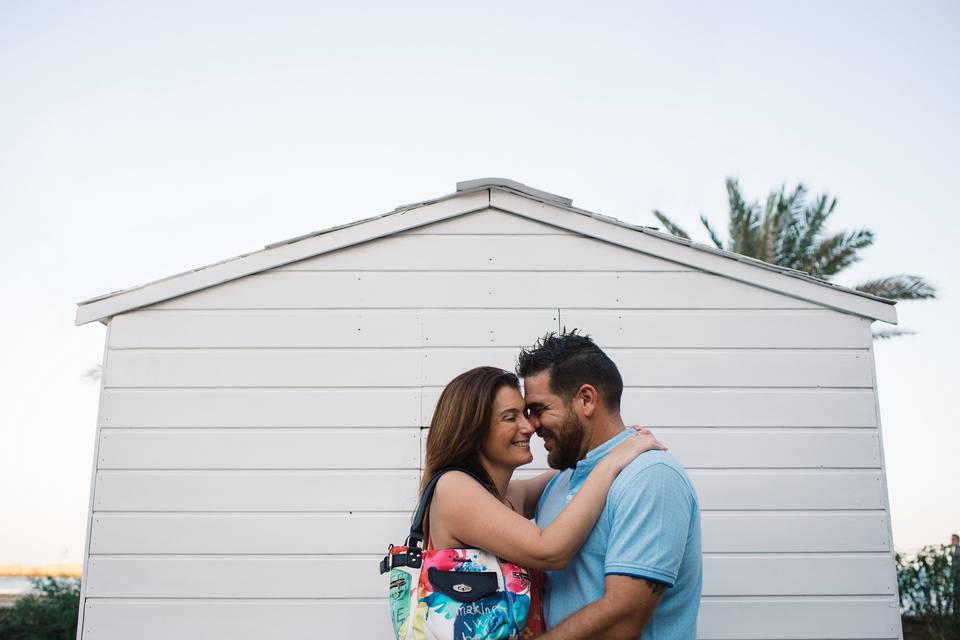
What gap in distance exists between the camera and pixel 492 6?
34.8 feet

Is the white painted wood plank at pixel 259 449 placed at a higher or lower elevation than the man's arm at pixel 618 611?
higher

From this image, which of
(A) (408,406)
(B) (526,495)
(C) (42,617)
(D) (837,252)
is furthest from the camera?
(D) (837,252)

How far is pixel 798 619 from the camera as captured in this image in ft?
13.1

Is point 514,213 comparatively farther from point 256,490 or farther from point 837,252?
point 837,252

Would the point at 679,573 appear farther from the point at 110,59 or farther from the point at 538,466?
the point at 110,59

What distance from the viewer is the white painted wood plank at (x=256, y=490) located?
13.3 feet

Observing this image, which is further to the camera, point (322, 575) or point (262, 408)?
point (262, 408)

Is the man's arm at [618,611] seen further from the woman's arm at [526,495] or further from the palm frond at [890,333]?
the palm frond at [890,333]

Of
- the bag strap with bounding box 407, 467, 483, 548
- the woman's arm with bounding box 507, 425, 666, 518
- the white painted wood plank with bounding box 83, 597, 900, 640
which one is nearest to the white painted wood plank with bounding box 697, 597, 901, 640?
the white painted wood plank with bounding box 83, 597, 900, 640

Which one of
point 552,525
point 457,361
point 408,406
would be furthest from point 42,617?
→ point 552,525

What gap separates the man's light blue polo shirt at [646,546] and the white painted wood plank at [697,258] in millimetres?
1987

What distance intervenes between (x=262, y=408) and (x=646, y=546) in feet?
8.53

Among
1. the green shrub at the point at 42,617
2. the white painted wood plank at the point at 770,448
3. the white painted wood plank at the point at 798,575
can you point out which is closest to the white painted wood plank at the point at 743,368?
the white painted wood plank at the point at 770,448

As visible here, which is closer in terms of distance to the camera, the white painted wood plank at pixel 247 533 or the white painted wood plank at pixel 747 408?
the white painted wood plank at pixel 247 533
